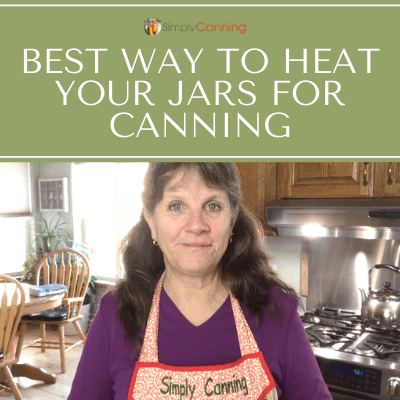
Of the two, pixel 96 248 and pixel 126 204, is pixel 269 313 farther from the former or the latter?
pixel 96 248

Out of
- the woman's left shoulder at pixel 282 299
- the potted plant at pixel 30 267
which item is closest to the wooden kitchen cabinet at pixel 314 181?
the woman's left shoulder at pixel 282 299

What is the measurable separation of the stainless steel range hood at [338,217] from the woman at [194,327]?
776mm

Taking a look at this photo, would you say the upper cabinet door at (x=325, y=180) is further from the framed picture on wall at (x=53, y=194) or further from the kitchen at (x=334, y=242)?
the framed picture on wall at (x=53, y=194)

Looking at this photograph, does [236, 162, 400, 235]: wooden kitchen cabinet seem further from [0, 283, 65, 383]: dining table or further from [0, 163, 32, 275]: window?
[0, 163, 32, 275]: window

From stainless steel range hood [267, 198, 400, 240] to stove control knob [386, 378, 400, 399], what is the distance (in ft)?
2.06

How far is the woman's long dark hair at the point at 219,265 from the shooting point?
1.08 metres

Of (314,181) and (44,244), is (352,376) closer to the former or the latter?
(314,181)

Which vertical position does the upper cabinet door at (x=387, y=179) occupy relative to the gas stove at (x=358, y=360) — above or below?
above

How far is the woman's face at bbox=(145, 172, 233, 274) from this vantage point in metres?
1.05
